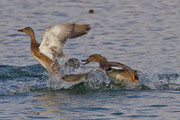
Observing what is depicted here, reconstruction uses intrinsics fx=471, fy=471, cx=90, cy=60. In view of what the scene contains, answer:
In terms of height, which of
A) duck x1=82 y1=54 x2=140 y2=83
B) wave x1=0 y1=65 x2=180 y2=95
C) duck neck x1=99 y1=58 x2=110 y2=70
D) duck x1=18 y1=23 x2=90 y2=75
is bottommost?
wave x1=0 y1=65 x2=180 y2=95

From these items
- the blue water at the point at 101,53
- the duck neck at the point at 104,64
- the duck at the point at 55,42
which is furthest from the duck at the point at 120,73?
the duck at the point at 55,42

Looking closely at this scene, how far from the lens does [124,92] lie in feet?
28.4

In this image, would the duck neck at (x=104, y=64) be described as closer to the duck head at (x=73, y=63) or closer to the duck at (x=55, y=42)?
the duck head at (x=73, y=63)

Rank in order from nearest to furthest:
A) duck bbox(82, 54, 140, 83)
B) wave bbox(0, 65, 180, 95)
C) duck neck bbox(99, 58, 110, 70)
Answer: wave bbox(0, 65, 180, 95)
duck bbox(82, 54, 140, 83)
duck neck bbox(99, 58, 110, 70)

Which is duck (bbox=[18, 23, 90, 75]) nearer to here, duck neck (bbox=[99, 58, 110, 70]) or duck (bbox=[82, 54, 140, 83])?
duck neck (bbox=[99, 58, 110, 70])

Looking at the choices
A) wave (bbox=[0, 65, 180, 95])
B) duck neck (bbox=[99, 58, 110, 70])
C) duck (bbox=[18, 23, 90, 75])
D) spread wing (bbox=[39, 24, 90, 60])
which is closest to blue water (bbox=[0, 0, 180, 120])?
wave (bbox=[0, 65, 180, 95])

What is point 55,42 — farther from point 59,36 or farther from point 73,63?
point 73,63

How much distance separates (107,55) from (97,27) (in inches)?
130

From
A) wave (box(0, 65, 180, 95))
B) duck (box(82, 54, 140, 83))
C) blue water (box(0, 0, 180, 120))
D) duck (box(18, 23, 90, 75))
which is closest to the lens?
blue water (box(0, 0, 180, 120))

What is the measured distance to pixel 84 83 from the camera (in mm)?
9148

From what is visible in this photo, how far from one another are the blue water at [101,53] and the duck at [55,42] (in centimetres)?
43

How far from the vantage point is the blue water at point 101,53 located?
755 centimetres

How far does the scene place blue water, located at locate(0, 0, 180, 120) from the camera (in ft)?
24.8

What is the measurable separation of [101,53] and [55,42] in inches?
117
